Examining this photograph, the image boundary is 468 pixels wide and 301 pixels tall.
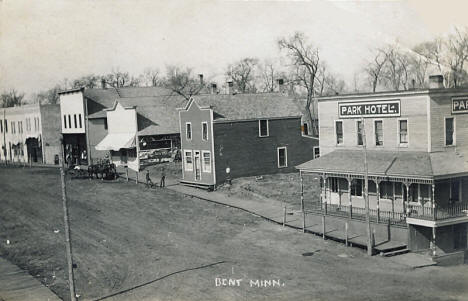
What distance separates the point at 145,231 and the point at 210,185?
12.0 meters

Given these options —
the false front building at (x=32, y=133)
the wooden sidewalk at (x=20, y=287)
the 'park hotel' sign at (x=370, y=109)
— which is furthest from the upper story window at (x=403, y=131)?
the false front building at (x=32, y=133)

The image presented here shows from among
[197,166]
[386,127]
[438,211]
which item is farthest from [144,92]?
[438,211]

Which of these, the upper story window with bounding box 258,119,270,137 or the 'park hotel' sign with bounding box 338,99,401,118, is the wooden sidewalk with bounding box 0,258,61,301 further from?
the upper story window with bounding box 258,119,270,137

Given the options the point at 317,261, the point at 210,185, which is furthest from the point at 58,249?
the point at 210,185

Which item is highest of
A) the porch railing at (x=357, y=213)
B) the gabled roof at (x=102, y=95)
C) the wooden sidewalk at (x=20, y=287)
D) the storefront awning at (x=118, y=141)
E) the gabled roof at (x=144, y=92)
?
the gabled roof at (x=144, y=92)

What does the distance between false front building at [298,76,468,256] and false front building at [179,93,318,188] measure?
11.4m

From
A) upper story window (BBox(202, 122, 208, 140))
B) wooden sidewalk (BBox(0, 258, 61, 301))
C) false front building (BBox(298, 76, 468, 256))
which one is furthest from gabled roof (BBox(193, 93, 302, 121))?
wooden sidewalk (BBox(0, 258, 61, 301))

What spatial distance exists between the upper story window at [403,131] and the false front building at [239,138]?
1547cm

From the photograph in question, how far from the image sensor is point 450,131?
27844mm

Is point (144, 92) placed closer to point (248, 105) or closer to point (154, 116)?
point (154, 116)

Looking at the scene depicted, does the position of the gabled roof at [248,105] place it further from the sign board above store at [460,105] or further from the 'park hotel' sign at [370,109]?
the sign board above store at [460,105]

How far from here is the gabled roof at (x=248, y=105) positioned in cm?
4125

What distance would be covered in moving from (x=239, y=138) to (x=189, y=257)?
743 inches

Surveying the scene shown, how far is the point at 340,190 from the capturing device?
3167cm
